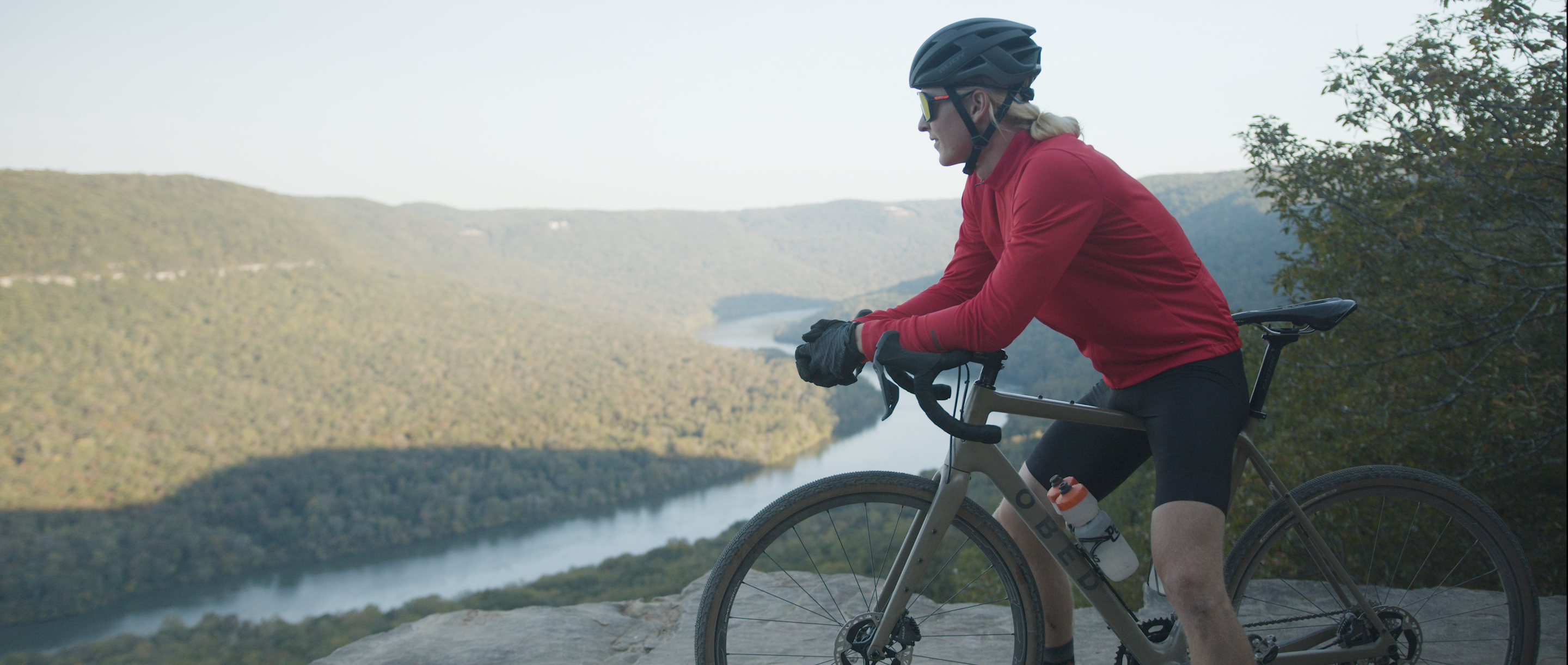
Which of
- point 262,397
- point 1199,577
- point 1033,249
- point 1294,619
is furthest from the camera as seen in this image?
point 262,397

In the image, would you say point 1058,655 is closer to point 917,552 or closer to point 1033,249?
point 917,552

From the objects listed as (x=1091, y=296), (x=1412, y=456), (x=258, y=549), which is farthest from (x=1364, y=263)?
(x=258, y=549)

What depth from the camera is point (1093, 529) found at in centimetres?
190

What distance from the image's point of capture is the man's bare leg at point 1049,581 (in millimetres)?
2064

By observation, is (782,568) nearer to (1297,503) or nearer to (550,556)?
(1297,503)

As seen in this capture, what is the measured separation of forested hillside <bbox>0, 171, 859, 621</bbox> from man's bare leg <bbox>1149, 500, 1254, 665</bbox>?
57.3 m

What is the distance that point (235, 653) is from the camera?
27.0 meters

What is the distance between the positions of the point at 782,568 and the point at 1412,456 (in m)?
8.13

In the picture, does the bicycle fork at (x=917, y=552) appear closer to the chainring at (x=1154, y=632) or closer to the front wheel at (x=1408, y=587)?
the chainring at (x=1154, y=632)

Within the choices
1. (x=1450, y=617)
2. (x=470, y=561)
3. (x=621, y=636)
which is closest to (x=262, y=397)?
(x=470, y=561)

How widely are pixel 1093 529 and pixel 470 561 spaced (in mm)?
51829

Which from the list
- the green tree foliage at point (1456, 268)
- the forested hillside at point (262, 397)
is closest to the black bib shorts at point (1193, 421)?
the green tree foliage at point (1456, 268)

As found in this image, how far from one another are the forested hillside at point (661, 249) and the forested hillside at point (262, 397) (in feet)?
114

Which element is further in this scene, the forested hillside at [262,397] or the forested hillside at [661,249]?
the forested hillside at [661,249]
